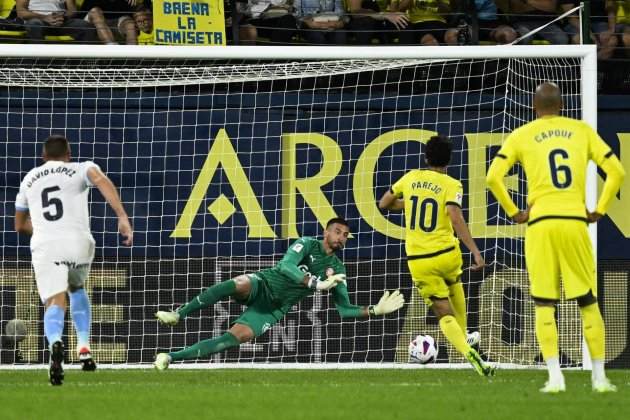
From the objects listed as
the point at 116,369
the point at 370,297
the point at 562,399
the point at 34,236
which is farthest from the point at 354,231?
the point at 562,399

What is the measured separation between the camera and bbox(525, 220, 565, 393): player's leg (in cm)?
932

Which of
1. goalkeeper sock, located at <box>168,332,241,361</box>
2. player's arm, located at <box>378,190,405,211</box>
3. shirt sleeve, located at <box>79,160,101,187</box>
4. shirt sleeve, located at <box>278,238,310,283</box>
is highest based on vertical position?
shirt sleeve, located at <box>79,160,101,187</box>

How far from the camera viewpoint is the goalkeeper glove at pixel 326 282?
1214cm

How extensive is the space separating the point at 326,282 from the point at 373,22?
487 centimetres

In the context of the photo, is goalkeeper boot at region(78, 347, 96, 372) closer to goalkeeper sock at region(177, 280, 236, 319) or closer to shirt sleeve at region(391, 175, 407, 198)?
goalkeeper sock at region(177, 280, 236, 319)

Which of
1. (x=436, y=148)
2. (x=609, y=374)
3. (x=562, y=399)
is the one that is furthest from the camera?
(x=609, y=374)

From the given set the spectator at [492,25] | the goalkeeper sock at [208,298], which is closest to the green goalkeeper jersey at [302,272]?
the goalkeeper sock at [208,298]

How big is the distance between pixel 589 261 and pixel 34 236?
4145 millimetres

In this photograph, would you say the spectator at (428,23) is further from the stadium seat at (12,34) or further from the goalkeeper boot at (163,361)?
the goalkeeper boot at (163,361)

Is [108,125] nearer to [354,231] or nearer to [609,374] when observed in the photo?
[354,231]

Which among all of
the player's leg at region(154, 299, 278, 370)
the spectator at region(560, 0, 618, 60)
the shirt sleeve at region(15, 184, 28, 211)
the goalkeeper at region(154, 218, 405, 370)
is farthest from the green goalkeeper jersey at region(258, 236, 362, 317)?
the spectator at region(560, 0, 618, 60)

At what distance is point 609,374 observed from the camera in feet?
42.2

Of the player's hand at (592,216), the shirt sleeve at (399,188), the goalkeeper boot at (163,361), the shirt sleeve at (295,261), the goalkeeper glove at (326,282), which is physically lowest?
the goalkeeper boot at (163,361)

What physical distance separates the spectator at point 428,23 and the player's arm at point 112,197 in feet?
20.6
